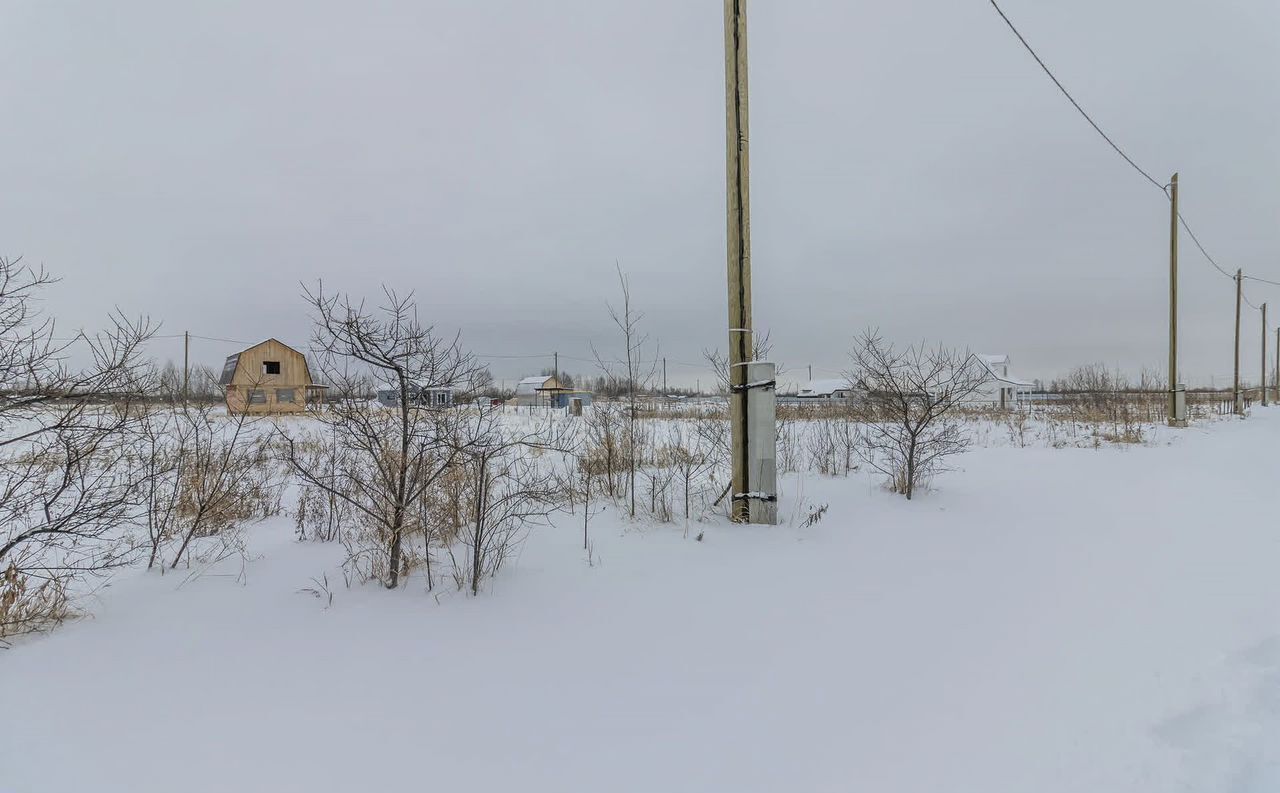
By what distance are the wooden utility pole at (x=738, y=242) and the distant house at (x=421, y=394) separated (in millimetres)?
2500

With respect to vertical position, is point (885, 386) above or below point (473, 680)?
above

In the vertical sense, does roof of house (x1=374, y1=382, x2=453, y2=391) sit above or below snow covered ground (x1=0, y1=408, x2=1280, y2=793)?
above

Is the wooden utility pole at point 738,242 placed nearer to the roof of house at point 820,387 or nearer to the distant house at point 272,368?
the distant house at point 272,368

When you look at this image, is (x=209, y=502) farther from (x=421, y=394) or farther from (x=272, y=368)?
(x=272, y=368)

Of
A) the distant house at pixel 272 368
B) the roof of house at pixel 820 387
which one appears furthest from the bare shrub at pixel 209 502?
the roof of house at pixel 820 387

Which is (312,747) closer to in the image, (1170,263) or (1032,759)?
(1032,759)

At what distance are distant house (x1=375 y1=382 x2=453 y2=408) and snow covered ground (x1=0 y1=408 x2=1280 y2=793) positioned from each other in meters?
1.22

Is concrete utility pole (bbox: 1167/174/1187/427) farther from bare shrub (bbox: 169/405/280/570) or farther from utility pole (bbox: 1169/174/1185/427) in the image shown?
bare shrub (bbox: 169/405/280/570)

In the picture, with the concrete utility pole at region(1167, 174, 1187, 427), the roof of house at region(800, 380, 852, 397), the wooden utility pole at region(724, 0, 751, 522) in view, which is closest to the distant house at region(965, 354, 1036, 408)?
the roof of house at region(800, 380, 852, 397)

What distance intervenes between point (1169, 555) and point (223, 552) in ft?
23.1

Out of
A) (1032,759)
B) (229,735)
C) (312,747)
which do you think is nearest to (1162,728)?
(1032,759)

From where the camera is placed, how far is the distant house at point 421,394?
131 inches

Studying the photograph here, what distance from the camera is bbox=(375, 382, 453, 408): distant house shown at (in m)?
3.33

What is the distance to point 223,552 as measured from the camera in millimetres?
3752
